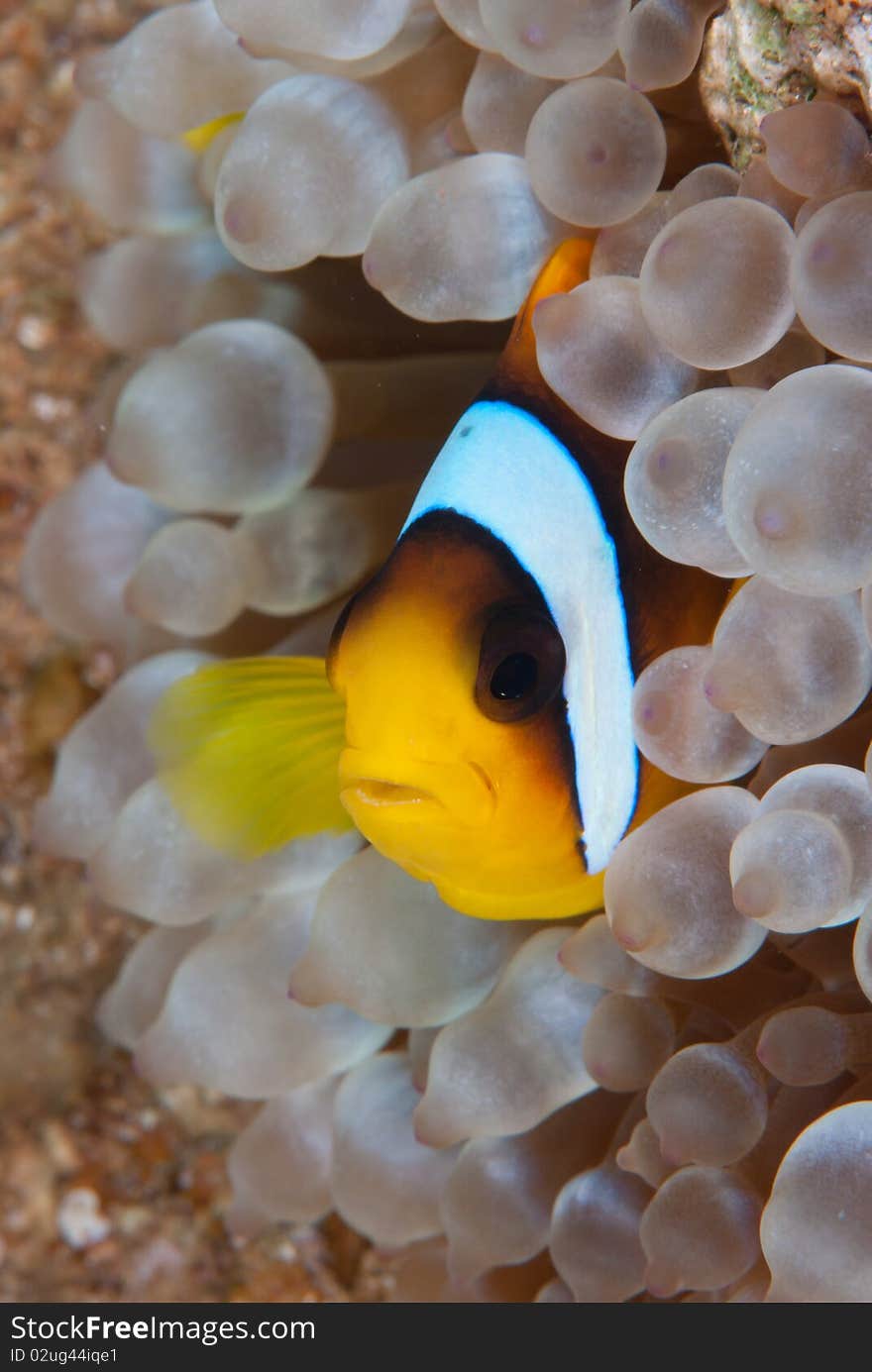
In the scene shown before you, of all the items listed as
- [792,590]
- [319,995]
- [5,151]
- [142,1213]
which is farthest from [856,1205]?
[5,151]

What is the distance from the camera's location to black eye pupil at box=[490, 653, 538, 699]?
80 cm

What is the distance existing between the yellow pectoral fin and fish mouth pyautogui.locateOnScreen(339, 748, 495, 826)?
0.50 feet

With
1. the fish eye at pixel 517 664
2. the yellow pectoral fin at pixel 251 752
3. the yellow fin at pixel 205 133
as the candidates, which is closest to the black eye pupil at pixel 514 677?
the fish eye at pixel 517 664

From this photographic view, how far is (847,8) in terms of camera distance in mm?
666

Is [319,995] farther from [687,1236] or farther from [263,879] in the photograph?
[687,1236]

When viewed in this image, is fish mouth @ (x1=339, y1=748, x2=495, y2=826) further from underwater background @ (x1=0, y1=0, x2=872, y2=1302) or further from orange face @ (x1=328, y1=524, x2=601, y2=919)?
underwater background @ (x1=0, y1=0, x2=872, y2=1302)

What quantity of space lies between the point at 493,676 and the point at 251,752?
299 mm

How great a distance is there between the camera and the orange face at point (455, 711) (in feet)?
2.60

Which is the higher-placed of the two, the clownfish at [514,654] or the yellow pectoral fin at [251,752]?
the clownfish at [514,654]

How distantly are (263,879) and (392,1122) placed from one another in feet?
0.72

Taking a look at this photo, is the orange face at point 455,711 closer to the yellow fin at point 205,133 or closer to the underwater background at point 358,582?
the underwater background at point 358,582

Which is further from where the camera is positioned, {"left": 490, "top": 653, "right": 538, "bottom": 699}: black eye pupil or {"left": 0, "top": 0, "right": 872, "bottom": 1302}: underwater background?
{"left": 490, "top": 653, "right": 538, "bottom": 699}: black eye pupil

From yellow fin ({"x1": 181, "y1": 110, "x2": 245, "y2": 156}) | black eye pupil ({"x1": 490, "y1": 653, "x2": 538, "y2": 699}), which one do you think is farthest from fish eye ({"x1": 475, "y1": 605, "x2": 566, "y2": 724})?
yellow fin ({"x1": 181, "y1": 110, "x2": 245, "y2": 156})

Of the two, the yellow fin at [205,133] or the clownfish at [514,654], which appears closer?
the clownfish at [514,654]
